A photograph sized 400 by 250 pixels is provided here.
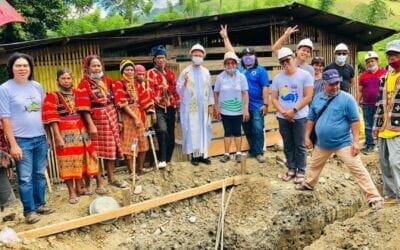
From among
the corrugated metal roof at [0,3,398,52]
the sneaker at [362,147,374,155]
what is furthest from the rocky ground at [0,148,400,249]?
the corrugated metal roof at [0,3,398,52]

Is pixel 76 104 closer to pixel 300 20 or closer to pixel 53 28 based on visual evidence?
pixel 300 20

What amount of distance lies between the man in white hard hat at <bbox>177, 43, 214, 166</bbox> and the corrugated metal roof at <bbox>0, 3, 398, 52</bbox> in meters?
1.07

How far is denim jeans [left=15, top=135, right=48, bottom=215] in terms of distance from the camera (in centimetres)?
546

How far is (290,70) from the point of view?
Result: 660 centimetres

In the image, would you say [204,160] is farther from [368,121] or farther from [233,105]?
[368,121]

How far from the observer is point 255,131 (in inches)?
304

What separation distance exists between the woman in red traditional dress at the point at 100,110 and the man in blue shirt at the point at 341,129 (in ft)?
9.37

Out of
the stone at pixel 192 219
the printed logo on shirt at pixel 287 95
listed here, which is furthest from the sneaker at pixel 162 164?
the printed logo on shirt at pixel 287 95

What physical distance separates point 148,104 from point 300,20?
492cm

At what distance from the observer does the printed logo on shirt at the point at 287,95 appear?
6.63 metres

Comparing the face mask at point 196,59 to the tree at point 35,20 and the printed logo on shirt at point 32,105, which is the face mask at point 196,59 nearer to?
the printed logo on shirt at point 32,105

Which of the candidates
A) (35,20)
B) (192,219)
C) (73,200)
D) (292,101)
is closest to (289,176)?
(292,101)

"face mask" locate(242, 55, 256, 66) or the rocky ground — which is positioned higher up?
"face mask" locate(242, 55, 256, 66)

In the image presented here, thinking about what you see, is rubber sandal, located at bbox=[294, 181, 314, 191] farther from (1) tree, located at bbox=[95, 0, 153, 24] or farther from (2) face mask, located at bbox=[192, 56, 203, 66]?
(1) tree, located at bbox=[95, 0, 153, 24]
